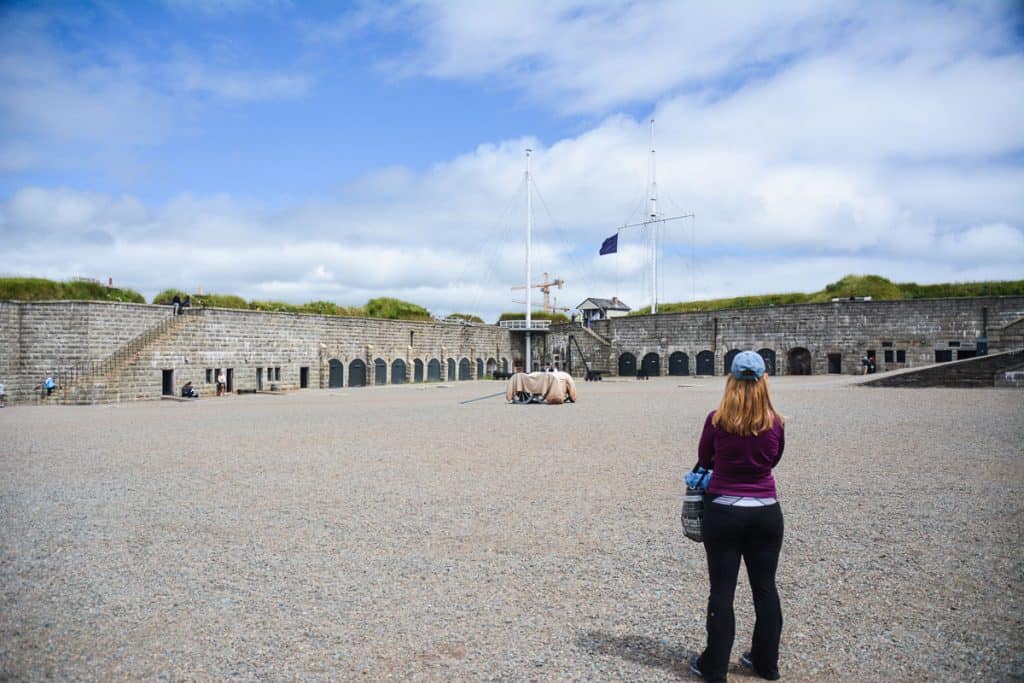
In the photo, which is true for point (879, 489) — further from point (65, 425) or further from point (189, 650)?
point (65, 425)

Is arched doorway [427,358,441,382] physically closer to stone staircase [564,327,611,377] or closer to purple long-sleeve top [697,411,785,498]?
stone staircase [564,327,611,377]

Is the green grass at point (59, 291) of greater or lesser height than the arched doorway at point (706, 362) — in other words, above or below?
above

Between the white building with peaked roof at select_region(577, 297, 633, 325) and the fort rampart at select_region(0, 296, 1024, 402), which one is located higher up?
the white building with peaked roof at select_region(577, 297, 633, 325)

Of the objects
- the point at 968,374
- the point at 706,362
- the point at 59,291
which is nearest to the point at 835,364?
the point at 706,362

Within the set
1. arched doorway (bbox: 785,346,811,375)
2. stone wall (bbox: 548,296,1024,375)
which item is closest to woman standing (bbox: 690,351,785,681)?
stone wall (bbox: 548,296,1024,375)

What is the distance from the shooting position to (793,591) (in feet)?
16.4

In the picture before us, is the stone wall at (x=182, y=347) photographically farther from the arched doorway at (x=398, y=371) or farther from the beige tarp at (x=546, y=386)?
the beige tarp at (x=546, y=386)

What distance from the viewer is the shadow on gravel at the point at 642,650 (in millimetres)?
3871

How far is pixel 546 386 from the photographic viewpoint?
→ 75.5 ft

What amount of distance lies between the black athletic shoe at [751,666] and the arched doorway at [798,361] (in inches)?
1530

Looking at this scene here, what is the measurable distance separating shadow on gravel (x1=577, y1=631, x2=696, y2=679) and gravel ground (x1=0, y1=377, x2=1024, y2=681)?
2 centimetres

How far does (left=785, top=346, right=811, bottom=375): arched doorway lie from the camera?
130 ft

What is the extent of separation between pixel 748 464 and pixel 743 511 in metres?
0.24

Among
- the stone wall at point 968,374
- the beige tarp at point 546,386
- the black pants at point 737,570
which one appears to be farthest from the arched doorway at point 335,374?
the black pants at point 737,570
